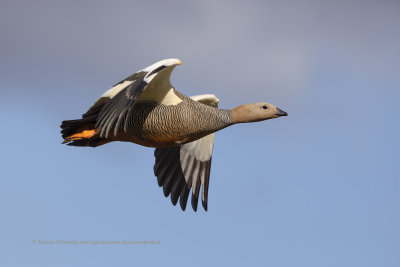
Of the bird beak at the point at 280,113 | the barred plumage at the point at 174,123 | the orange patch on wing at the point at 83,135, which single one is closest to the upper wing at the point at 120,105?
the barred plumage at the point at 174,123

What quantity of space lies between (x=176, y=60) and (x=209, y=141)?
11.4 feet

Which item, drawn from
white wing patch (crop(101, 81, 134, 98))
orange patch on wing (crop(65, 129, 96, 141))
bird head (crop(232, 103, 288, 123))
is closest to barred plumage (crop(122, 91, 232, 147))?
bird head (crop(232, 103, 288, 123))

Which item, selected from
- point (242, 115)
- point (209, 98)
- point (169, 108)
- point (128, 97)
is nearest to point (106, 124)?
point (128, 97)

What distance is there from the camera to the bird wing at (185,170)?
1459 cm

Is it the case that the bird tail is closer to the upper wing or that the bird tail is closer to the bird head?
the upper wing

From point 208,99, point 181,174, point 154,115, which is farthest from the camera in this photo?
point 181,174

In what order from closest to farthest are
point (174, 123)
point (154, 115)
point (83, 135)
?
point (174, 123), point (154, 115), point (83, 135)

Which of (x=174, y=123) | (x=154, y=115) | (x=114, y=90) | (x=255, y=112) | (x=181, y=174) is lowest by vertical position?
(x=181, y=174)

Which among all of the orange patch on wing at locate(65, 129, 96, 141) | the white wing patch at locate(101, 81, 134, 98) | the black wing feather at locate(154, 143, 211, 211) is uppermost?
the white wing patch at locate(101, 81, 134, 98)

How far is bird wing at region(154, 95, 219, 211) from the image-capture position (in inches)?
574

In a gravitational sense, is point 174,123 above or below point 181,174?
above

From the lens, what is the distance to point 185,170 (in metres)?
14.8

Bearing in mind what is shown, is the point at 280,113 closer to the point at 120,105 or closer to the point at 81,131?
the point at 120,105

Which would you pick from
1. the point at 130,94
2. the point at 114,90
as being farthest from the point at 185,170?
the point at 130,94
